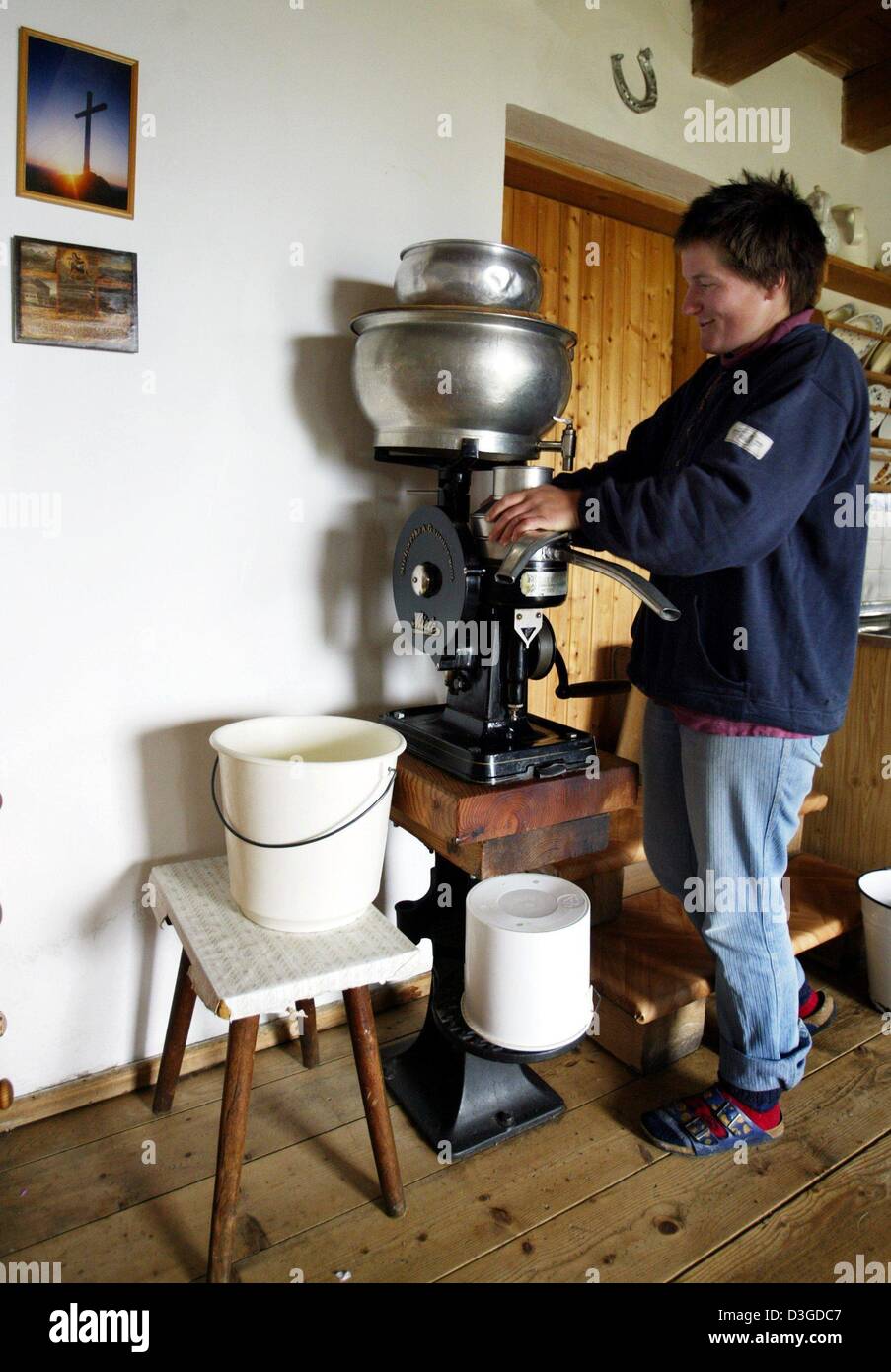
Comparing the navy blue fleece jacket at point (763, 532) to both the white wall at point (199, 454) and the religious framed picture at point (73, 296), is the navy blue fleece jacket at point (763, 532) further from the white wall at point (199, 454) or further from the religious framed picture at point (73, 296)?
the religious framed picture at point (73, 296)

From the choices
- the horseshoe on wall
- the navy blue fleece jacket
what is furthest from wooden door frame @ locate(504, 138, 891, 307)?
the navy blue fleece jacket

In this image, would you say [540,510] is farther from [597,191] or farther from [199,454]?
[597,191]

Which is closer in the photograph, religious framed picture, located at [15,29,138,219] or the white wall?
religious framed picture, located at [15,29,138,219]

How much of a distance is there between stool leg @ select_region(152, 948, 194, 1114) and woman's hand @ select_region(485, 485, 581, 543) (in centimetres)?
89

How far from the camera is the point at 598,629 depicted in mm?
2570

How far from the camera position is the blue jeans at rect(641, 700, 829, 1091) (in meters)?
1.44

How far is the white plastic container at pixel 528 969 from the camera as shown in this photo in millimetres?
→ 1362

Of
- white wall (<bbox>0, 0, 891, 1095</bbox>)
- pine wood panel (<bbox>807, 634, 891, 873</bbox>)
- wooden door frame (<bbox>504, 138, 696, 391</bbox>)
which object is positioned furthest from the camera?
pine wood panel (<bbox>807, 634, 891, 873</bbox>)

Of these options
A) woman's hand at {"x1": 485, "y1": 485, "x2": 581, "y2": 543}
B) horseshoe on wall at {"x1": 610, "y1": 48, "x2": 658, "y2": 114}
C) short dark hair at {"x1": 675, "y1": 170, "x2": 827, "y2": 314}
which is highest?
horseshoe on wall at {"x1": 610, "y1": 48, "x2": 658, "y2": 114}

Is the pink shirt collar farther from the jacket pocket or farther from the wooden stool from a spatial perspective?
the wooden stool

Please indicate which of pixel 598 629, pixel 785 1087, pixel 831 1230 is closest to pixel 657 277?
pixel 598 629

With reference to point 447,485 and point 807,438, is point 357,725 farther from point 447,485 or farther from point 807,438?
point 807,438

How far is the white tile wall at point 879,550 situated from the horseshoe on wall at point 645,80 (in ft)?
4.78

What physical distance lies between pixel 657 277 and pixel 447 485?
4.70 feet
